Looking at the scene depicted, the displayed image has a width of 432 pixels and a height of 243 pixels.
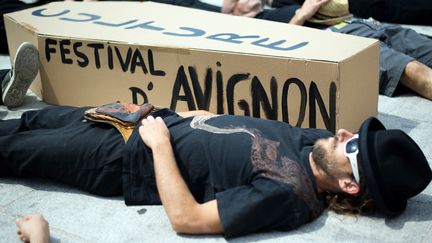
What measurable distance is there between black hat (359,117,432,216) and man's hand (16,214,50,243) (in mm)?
1012

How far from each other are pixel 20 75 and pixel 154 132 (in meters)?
1.15

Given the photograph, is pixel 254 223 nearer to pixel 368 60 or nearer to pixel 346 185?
pixel 346 185

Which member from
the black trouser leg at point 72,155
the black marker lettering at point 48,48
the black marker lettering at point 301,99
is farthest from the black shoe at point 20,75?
the black marker lettering at point 301,99

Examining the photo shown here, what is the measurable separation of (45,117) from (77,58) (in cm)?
53

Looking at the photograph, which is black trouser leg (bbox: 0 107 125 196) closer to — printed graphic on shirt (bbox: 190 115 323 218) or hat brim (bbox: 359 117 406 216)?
printed graphic on shirt (bbox: 190 115 323 218)

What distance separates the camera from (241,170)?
1917 mm

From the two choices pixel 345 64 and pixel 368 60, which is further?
pixel 368 60

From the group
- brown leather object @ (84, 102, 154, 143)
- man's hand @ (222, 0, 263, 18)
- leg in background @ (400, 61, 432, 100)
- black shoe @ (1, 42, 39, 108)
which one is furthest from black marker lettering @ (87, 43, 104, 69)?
leg in background @ (400, 61, 432, 100)

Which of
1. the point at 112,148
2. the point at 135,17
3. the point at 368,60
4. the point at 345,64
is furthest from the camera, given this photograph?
the point at 135,17

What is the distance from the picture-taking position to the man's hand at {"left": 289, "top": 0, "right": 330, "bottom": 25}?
3.41m

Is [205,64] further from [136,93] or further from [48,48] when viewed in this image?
[48,48]

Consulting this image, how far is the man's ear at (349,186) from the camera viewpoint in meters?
1.85

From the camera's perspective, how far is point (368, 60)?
249cm

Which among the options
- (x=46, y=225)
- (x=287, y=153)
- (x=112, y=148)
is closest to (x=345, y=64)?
(x=287, y=153)
